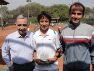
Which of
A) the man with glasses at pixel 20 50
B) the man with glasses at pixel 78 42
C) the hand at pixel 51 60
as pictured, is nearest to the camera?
the man with glasses at pixel 78 42

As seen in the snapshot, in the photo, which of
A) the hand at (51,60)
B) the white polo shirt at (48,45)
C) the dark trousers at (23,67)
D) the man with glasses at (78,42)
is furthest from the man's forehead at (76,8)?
the dark trousers at (23,67)

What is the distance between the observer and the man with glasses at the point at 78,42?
353 cm

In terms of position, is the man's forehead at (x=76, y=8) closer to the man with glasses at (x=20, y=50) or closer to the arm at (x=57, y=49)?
the arm at (x=57, y=49)

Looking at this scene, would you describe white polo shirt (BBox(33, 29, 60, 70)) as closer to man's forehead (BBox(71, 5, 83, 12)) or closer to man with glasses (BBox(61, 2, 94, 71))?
man with glasses (BBox(61, 2, 94, 71))

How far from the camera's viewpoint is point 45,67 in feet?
12.4

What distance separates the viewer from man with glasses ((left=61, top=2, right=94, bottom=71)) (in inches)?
139

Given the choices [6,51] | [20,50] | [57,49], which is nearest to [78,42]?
[57,49]

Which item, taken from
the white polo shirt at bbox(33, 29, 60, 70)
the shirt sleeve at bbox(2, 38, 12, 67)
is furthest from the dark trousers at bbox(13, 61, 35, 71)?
the white polo shirt at bbox(33, 29, 60, 70)

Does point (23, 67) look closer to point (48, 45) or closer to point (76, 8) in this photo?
point (48, 45)

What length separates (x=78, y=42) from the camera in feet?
11.6

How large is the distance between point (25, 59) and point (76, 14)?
1160 mm

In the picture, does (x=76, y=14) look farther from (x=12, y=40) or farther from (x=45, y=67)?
(x=12, y=40)

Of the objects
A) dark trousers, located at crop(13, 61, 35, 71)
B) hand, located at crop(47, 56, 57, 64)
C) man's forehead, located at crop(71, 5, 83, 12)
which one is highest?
man's forehead, located at crop(71, 5, 83, 12)

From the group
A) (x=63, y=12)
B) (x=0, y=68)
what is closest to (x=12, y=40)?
(x=0, y=68)
